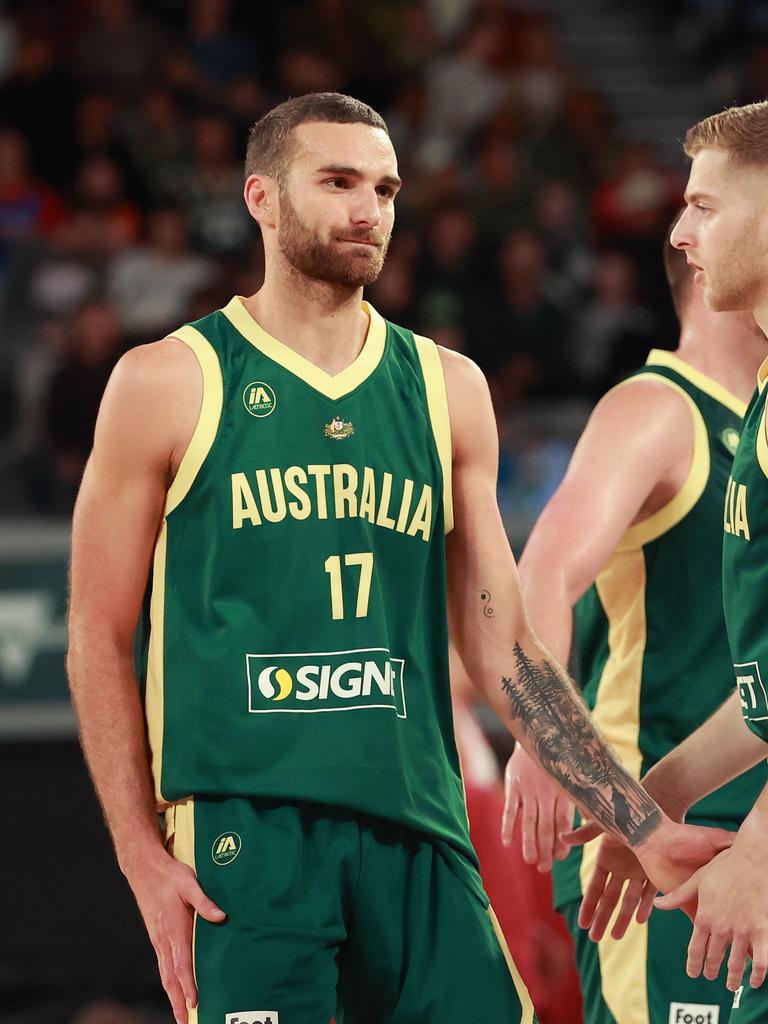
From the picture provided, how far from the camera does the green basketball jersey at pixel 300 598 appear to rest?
3189mm

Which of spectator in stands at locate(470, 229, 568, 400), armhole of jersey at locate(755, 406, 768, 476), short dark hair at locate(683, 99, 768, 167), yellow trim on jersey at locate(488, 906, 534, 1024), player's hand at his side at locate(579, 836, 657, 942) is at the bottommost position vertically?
yellow trim on jersey at locate(488, 906, 534, 1024)

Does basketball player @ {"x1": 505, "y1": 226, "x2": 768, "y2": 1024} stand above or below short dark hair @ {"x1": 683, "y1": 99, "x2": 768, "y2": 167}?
below

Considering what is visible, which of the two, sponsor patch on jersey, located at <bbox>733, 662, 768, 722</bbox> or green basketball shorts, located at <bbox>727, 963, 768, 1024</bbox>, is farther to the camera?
sponsor patch on jersey, located at <bbox>733, 662, 768, 722</bbox>

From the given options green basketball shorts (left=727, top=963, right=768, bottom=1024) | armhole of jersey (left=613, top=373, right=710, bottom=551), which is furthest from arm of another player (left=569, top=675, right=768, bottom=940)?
armhole of jersey (left=613, top=373, right=710, bottom=551)

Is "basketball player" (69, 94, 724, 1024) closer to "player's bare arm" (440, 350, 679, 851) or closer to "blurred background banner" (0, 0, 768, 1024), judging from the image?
"player's bare arm" (440, 350, 679, 851)

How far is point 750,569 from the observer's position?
3268mm

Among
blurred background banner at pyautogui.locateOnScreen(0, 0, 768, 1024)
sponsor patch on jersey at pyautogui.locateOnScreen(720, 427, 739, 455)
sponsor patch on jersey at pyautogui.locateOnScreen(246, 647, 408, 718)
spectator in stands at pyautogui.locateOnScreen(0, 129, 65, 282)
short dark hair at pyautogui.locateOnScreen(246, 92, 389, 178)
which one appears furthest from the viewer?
spectator in stands at pyautogui.locateOnScreen(0, 129, 65, 282)

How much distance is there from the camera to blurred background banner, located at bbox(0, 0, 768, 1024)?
7.77m

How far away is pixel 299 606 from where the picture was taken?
3.22 metres

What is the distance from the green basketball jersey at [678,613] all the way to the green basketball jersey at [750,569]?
68cm

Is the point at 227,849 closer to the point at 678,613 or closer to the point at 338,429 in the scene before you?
the point at 338,429

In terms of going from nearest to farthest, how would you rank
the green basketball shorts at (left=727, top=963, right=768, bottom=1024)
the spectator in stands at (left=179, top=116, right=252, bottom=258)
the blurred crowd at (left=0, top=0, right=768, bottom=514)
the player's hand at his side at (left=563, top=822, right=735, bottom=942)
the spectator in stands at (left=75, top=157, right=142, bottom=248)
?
1. the green basketball shorts at (left=727, top=963, right=768, bottom=1024)
2. the player's hand at his side at (left=563, top=822, right=735, bottom=942)
3. the blurred crowd at (left=0, top=0, right=768, bottom=514)
4. the spectator in stands at (left=75, top=157, right=142, bottom=248)
5. the spectator in stands at (left=179, top=116, right=252, bottom=258)

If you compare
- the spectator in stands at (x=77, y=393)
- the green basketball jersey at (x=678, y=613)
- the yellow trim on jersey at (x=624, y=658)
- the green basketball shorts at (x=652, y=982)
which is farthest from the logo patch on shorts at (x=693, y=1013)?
the spectator in stands at (x=77, y=393)

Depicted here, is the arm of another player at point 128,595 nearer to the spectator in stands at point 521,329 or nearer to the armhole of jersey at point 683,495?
the armhole of jersey at point 683,495
